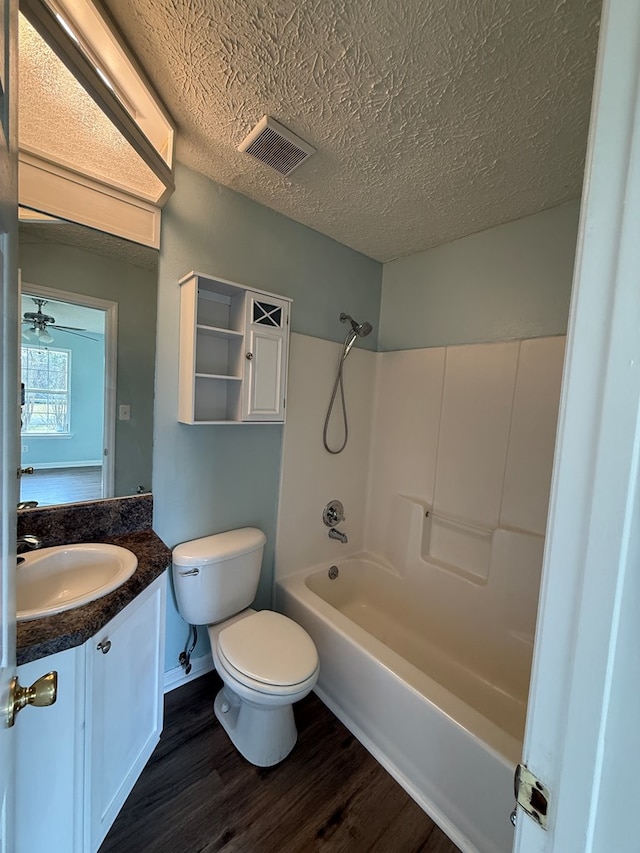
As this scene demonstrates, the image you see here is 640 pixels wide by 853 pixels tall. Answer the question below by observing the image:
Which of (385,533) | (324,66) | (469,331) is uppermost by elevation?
(324,66)

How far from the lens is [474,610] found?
1.85m

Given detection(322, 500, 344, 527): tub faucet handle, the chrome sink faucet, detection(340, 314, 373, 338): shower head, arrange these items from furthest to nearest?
1. detection(322, 500, 344, 527): tub faucet handle
2. detection(340, 314, 373, 338): shower head
3. the chrome sink faucet

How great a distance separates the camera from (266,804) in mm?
1266

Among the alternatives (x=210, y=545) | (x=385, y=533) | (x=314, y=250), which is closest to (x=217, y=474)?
(x=210, y=545)

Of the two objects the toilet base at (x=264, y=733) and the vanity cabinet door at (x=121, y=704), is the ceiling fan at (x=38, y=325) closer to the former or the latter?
the vanity cabinet door at (x=121, y=704)

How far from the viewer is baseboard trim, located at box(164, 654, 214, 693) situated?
5.63ft

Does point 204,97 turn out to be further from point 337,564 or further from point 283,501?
point 337,564

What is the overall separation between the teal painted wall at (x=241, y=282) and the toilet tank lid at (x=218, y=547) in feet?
0.25

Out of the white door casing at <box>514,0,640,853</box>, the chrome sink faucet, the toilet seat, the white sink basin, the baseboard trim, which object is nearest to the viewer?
the white door casing at <box>514,0,640,853</box>

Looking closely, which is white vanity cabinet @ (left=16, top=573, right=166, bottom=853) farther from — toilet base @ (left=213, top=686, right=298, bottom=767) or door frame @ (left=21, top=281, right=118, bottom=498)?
door frame @ (left=21, top=281, right=118, bottom=498)

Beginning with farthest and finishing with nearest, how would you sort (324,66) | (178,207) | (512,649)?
1. (512,649)
2. (178,207)
3. (324,66)

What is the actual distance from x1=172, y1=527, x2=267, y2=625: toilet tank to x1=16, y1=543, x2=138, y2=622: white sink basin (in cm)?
35

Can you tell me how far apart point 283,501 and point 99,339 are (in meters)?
1.23

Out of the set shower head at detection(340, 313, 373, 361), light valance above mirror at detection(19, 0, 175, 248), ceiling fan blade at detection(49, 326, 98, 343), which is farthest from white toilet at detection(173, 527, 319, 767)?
light valance above mirror at detection(19, 0, 175, 248)
